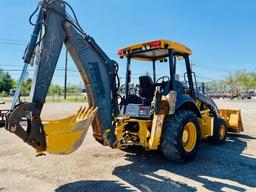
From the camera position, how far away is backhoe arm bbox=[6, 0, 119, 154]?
3.77 metres

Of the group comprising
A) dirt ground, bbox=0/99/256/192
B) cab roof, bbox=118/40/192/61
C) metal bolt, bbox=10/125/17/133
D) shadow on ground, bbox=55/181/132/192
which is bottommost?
shadow on ground, bbox=55/181/132/192

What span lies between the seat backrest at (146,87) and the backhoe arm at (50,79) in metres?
1.08

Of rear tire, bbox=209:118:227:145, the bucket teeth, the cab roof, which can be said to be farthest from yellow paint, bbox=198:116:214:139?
the bucket teeth

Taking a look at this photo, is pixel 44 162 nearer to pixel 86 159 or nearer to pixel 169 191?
pixel 86 159

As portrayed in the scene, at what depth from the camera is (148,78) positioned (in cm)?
614

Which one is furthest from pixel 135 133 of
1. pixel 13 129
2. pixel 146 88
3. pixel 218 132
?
pixel 218 132

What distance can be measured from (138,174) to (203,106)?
3.25 metres

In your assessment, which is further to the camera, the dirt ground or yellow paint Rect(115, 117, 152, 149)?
yellow paint Rect(115, 117, 152, 149)

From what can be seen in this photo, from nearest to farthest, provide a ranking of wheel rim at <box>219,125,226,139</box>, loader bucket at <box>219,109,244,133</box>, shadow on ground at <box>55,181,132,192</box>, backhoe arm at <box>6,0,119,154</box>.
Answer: backhoe arm at <box>6,0,119,154</box> → shadow on ground at <box>55,181,132,192</box> → wheel rim at <box>219,125,226,139</box> → loader bucket at <box>219,109,244,133</box>

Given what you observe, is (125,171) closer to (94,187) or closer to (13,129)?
(94,187)

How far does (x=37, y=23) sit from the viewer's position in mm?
4086

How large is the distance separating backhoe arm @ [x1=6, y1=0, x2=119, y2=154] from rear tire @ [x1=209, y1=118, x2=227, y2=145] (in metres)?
3.37

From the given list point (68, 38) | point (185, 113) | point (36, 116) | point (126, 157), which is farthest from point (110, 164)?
point (68, 38)

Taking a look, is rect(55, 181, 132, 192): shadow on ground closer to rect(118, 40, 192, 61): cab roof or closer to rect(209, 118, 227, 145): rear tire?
rect(118, 40, 192, 61): cab roof
